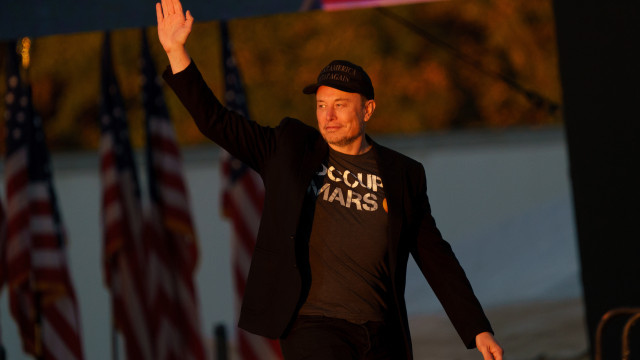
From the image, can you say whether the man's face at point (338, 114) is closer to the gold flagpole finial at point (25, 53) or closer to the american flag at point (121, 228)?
the american flag at point (121, 228)

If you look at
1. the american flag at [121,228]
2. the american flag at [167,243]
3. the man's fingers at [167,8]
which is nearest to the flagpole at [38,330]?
the american flag at [121,228]

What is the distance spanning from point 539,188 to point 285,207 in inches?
541

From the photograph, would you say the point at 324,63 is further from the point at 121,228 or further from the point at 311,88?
the point at 311,88

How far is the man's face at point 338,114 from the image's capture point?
11.1 ft

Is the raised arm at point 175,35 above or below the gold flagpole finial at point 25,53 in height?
below

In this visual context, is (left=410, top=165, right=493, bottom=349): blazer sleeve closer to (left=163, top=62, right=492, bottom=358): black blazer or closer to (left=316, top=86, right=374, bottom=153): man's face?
(left=163, top=62, right=492, bottom=358): black blazer

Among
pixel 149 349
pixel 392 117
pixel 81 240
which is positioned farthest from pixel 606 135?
pixel 81 240

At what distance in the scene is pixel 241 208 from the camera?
28.4ft

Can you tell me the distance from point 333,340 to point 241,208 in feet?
18.1

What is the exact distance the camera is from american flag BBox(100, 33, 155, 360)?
8516mm

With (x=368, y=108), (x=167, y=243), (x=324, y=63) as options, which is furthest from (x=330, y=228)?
(x=324, y=63)

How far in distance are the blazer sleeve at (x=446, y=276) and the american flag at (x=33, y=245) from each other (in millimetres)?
5522

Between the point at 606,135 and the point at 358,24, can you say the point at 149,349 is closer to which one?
the point at 606,135

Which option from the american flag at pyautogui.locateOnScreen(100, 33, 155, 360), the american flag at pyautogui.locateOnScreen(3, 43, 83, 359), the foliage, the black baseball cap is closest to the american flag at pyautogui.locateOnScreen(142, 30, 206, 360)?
the american flag at pyautogui.locateOnScreen(100, 33, 155, 360)
